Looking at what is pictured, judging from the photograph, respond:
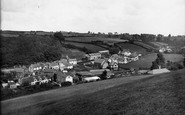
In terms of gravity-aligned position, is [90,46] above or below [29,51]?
above

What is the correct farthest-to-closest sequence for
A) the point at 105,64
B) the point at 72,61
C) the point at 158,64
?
the point at 72,61, the point at 105,64, the point at 158,64

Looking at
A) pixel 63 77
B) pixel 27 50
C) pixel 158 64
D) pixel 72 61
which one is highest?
pixel 27 50

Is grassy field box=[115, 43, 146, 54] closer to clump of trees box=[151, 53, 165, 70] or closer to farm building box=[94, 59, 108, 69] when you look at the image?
farm building box=[94, 59, 108, 69]

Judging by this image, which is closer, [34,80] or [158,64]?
[34,80]

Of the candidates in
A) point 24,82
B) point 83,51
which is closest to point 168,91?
point 24,82

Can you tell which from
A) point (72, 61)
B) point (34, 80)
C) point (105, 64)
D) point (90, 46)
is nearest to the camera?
point (34, 80)

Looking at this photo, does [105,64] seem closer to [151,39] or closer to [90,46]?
[90,46]

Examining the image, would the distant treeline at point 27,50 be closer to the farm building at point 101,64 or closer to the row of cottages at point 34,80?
the farm building at point 101,64

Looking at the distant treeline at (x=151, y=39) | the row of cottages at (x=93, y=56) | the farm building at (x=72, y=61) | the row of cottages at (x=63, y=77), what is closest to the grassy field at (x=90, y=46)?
the row of cottages at (x=93, y=56)

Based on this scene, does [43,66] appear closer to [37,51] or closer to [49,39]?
[37,51]

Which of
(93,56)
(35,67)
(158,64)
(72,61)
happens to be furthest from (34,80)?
(93,56)
